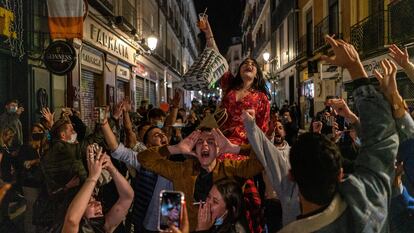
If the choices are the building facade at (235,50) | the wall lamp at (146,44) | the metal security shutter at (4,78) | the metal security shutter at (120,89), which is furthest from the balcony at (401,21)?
the building facade at (235,50)

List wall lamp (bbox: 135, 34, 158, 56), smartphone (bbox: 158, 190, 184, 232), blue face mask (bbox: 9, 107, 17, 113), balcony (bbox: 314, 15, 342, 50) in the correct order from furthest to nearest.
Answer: wall lamp (bbox: 135, 34, 158, 56), balcony (bbox: 314, 15, 342, 50), blue face mask (bbox: 9, 107, 17, 113), smartphone (bbox: 158, 190, 184, 232)

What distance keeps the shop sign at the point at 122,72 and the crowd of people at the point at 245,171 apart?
11628 mm

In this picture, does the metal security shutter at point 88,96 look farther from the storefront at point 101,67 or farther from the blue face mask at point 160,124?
the blue face mask at point 160,124

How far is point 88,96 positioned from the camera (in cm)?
1425

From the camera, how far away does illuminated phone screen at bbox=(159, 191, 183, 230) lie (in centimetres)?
215

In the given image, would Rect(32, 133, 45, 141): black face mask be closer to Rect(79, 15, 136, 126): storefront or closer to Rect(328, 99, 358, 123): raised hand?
Rect(79, 15, 136, 126): storefront

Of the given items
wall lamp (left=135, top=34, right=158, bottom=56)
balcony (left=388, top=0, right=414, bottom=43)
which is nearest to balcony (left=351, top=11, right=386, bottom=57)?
balcony (left=388, top=0, right=414, bottom=43)

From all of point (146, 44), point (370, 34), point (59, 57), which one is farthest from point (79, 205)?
point (146, 44)

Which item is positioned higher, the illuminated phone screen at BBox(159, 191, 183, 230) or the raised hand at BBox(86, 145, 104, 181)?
the raised hand at BBox(86, 145, 104, 181)

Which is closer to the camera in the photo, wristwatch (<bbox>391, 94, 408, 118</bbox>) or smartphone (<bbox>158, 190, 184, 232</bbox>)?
smartphone (<bbox>158, 190, 184, 232</bbox>)

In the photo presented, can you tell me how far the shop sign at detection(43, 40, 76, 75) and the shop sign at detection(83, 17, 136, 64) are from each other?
12.0 ft

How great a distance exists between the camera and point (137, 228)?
386 cm

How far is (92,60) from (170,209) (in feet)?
41.2

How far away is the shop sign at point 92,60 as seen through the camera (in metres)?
13.3
